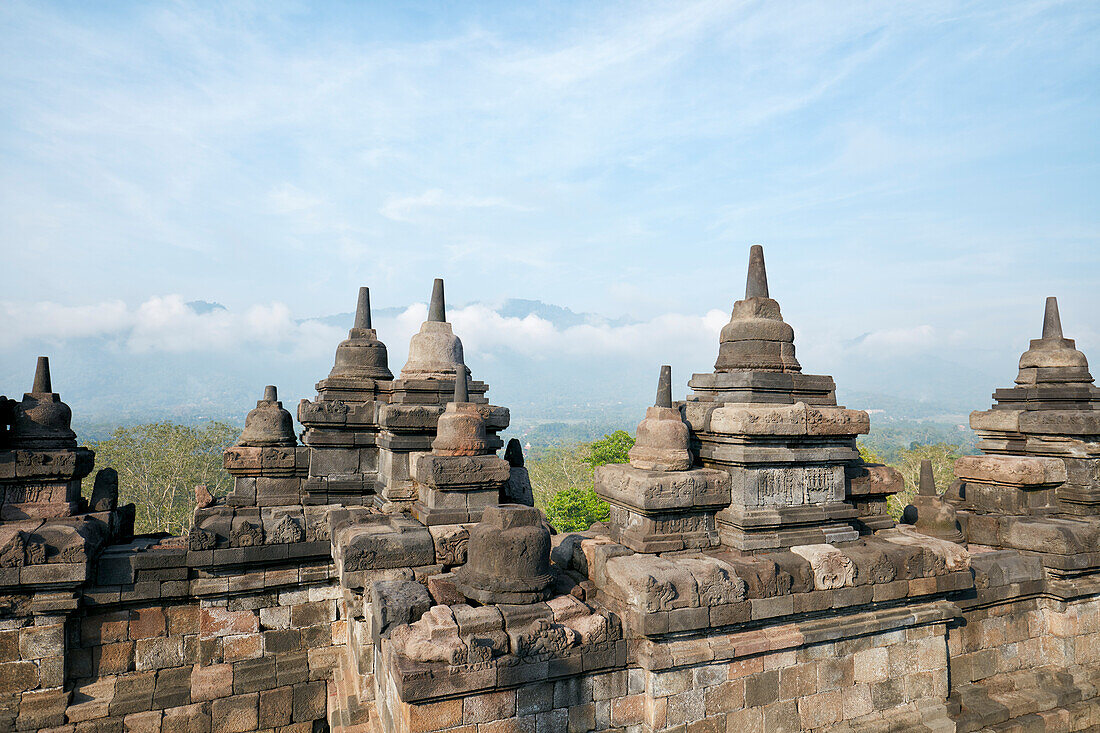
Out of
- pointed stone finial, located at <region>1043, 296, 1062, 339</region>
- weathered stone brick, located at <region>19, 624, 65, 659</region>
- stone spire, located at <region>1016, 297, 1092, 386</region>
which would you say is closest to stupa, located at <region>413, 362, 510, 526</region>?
weathered stone brick, located at <region>19, 624, 65, 659</region>

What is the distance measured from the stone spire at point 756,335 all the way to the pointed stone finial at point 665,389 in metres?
0.59

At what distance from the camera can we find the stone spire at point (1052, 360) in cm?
660

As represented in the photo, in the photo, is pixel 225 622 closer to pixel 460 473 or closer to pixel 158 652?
pixel 158 652

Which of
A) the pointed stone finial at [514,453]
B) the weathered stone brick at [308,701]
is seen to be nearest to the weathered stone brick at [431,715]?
the weathered stone brick at [308,701]

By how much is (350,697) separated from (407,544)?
1.87 m

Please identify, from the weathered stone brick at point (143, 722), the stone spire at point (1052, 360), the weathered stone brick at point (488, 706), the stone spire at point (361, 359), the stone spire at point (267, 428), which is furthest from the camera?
the stone spire at point (361, 359)

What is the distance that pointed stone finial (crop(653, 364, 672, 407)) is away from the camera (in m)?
5.34

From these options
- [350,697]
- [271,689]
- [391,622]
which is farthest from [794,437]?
[271,689]

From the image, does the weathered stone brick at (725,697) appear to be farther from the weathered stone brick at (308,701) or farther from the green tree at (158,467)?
the green tree at (158,467)

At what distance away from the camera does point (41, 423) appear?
20.1 feet

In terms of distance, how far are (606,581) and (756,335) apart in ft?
8.42

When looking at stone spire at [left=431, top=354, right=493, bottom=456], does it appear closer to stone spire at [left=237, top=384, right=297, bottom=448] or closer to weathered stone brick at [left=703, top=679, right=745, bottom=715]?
stone spire at [left=237, top=384, right=297, bottom=448]

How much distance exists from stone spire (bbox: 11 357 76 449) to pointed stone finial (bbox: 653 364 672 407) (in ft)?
18.5

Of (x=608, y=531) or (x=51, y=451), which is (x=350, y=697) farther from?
(x=51, y=451)
